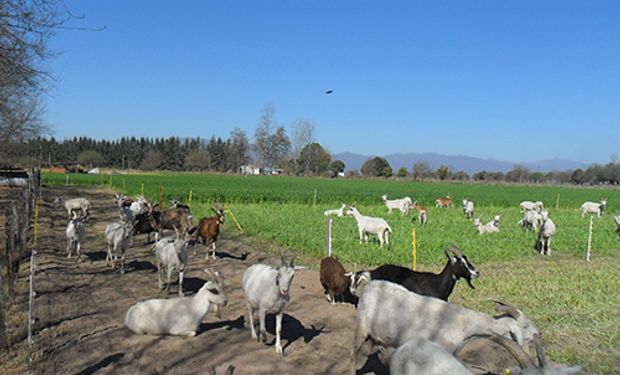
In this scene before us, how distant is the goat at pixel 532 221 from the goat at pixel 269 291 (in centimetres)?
1913

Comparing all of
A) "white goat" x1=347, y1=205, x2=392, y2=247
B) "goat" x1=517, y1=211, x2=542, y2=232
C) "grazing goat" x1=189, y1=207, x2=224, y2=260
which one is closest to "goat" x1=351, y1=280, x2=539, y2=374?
"grazing goat" x1=189, y1=207, x2=224, y2=260

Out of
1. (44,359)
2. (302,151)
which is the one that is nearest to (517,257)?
(44,359)

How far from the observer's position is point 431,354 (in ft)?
16.3

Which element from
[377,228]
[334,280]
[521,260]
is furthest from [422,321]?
[377,228]

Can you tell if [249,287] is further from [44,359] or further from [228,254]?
[228,254]

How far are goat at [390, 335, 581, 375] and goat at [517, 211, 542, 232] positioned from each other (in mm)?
20974

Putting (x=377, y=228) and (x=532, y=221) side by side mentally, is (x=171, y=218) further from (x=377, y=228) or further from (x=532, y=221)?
(x=532, y=221)

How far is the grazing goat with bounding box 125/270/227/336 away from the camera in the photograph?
838 cm

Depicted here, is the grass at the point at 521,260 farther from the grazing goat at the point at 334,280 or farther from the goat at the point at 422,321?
the grazing goat at the point at 334,280

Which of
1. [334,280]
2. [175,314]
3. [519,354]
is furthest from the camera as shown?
[334,280]

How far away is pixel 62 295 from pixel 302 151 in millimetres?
98852

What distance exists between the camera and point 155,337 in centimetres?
831

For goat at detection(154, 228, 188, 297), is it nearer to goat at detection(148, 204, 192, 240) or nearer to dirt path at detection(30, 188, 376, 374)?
dirt path at detection(30, 188, 376, 374)

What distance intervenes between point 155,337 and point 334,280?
3990 mm
